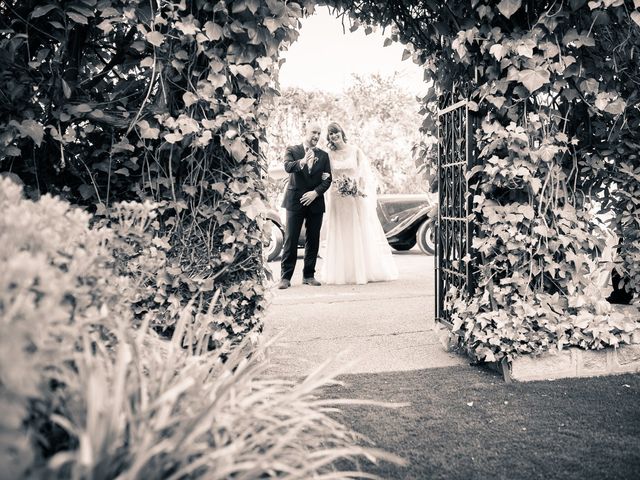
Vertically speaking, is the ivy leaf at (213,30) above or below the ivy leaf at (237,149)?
above

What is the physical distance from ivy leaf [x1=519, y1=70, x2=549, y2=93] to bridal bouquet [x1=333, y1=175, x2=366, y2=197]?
4.49m

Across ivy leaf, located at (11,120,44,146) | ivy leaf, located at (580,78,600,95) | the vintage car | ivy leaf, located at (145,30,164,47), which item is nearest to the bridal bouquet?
the vintage car

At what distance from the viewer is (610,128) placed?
3.69m

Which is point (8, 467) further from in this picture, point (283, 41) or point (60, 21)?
point (283, 41)

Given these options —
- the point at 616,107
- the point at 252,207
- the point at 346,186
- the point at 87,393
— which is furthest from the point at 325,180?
the point at 87,393

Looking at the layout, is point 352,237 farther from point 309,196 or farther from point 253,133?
point 253,133

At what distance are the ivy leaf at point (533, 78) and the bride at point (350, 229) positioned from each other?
177 inches

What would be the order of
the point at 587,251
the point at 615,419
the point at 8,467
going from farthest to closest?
the point at 587,251 → the point at 615,419 → the point at 8,467

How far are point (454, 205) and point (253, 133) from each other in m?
1.58

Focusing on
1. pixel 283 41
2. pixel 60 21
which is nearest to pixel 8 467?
pixel 60 21

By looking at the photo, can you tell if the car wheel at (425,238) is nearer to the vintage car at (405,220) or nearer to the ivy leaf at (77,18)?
the vintage car at (405,220)

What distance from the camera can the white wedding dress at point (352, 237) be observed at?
7871 mm

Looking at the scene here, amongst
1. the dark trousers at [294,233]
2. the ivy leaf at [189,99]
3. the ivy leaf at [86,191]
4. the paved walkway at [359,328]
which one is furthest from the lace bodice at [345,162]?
the ivy leaf at [86,191]

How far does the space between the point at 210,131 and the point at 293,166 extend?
145 inches
